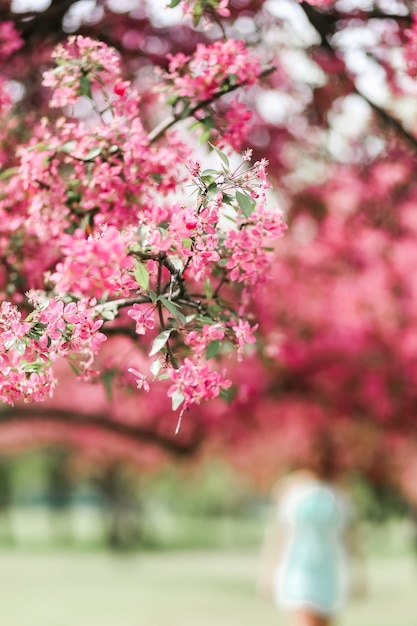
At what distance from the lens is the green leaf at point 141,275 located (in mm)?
2621

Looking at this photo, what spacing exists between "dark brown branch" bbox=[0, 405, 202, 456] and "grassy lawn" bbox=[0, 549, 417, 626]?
2599 millimetres

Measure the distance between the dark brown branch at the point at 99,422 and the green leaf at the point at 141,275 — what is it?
16.8ft

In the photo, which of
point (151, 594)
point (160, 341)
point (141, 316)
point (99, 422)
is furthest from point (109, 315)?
point (151, 594)

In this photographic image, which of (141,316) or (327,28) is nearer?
(141,316)

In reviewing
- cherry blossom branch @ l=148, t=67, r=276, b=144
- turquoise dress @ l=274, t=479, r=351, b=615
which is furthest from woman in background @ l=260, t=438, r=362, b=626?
cherry blossom branch @ l=148, t=67, r=276, b=144

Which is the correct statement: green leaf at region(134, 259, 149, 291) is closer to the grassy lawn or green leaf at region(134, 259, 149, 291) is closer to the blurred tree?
the blurred tree

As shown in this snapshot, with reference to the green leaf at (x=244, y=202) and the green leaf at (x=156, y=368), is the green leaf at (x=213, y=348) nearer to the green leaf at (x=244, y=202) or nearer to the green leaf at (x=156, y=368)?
the green leaf at (x=156, y=368)

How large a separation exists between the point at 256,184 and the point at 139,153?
0.91 metres

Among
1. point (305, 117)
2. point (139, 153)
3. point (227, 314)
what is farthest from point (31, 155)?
point (305, 117)

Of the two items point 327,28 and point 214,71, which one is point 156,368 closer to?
point 214,71

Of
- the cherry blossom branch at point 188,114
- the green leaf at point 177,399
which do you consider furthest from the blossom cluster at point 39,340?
the cherry blossom branch at point 188,114

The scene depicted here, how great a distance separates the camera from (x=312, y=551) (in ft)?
24.7

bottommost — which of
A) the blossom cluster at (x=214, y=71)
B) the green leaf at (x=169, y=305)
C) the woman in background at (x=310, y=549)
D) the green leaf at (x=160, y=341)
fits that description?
→ the woman in background at (x=310, y=549)

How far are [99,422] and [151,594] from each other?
9.26 metres
